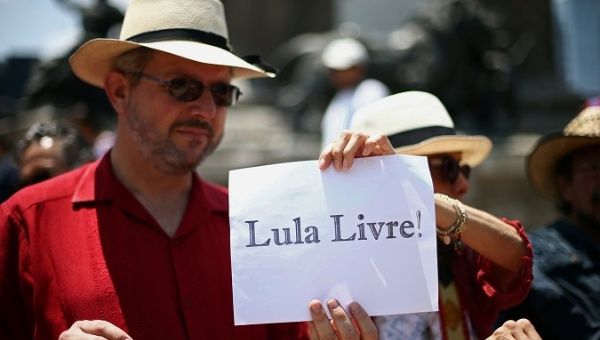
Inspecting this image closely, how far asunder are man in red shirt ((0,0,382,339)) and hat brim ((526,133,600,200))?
133 cm

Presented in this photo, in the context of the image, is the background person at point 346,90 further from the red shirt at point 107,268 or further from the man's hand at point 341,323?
the man's hand at point 341,323

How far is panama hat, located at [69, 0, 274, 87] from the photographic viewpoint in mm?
3098

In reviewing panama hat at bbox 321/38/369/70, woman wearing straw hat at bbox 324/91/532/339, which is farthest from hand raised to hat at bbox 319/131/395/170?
panama hat at bbox 321/38/369/70

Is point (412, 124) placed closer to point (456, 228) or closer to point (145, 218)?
point (456, 228)

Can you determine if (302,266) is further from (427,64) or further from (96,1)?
(427,64)

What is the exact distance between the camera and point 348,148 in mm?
2525

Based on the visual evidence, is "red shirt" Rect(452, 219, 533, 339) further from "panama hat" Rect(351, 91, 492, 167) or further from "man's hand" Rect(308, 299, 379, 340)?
Answer: "man's hand" Rect(308, 299, 379, 340)

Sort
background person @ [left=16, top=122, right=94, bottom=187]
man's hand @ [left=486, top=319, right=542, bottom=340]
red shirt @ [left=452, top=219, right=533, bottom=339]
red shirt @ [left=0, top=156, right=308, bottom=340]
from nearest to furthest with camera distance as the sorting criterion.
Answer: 1. man's hand @ [left=486, top=319, right=542, bottom=340]
2. red shirt @ [left=0, top=156, right=308, bottom=340]
3. red shirt @ [left=452, top=219, right=533, bottom=339]
4. background person @ [left=16, top=122, right=94, bottom=187]

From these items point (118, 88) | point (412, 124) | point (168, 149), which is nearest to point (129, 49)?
point (118, 88)

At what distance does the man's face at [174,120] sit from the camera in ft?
10.2

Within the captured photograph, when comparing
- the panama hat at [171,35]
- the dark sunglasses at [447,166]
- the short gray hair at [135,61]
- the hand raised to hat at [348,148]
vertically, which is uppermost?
the panama hat at [171,35]

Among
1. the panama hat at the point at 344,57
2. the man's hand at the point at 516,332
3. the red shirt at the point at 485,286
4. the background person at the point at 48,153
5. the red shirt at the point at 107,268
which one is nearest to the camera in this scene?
the man's hand at the point at 516,332

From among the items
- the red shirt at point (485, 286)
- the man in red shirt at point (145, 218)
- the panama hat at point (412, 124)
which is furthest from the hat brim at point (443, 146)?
the man in red shirt at point (145, 218)

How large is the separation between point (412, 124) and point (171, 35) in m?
0.92
